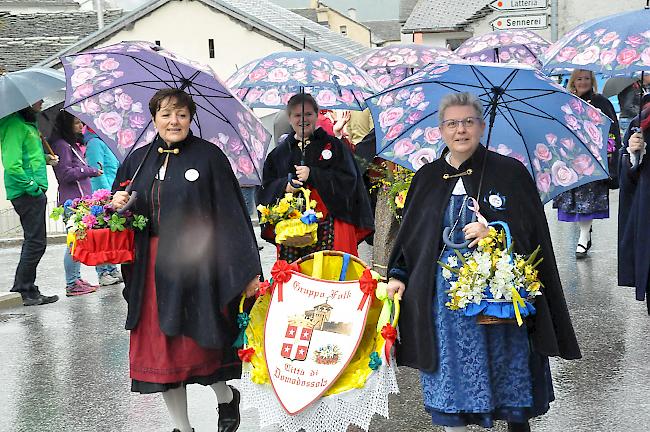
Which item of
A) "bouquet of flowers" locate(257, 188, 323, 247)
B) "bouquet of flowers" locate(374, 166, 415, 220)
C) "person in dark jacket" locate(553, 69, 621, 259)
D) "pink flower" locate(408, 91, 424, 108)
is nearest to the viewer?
"pink flower" locate(408, 91, 424, 108)

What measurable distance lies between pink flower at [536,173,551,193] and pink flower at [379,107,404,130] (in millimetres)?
955

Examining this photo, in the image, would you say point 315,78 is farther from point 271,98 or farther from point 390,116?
point 390,116

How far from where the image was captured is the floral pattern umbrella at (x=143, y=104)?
597 cm

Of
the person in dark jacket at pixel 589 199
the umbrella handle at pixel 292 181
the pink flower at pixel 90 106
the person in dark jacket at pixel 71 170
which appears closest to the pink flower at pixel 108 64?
the pink flower at pixel 90 106

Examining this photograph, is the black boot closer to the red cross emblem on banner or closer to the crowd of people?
the crowd of people

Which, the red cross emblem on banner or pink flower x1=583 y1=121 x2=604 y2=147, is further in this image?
pink flower x1=583 y1=121 x2=604 y2=147

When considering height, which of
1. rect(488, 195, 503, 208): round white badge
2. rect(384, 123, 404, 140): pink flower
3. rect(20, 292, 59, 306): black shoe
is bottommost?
rect(20, 292, 59, 306): black shoe

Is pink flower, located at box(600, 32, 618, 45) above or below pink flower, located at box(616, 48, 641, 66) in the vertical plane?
above

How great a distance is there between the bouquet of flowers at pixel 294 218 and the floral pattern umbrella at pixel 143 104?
0.67 m

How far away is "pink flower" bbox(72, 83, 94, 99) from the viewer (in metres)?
6.05

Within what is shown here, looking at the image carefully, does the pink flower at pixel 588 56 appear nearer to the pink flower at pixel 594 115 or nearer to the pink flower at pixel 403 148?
the pink flower at pixel 594 115

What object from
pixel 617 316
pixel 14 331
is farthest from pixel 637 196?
pixel 14 331

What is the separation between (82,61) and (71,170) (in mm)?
4845

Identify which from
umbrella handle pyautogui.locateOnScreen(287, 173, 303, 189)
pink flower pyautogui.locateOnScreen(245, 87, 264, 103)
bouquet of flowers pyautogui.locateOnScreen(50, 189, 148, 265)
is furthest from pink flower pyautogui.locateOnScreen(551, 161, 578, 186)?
pink flower pyautogui.locateOnScreen(245, 87, 264, 103)
